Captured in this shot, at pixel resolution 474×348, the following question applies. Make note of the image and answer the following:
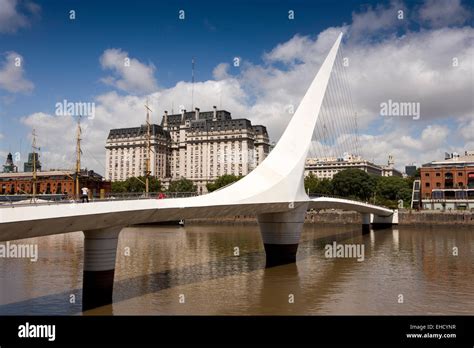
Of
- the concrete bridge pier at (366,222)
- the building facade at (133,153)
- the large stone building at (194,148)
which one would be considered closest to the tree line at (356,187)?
the concrete bridge pier at (366,222)

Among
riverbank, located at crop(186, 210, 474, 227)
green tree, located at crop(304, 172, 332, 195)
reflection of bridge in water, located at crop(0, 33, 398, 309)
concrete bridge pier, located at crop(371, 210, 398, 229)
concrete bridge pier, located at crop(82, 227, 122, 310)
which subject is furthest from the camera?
green tree, located at crop(304, 172, 332, 195)

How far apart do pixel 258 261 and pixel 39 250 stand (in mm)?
14459

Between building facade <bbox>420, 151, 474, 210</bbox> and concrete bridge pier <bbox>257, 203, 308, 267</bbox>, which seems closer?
concrete bridge pier <bbox>257, 203, 308, 267</bbox>

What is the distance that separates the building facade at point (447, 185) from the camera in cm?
6600

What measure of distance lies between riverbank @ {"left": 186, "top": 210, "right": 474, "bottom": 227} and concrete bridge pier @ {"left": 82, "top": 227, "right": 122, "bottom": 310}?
164 feet

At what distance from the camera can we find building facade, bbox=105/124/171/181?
119875mm

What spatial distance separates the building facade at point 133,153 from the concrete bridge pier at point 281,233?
308 feet

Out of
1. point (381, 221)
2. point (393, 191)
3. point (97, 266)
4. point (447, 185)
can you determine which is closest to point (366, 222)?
point (381, 221)

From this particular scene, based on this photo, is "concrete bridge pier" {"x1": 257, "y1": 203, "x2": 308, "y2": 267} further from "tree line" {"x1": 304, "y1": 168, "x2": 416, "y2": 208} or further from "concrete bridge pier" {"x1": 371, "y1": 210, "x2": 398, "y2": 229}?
"tree line" {"x1": 304, "y1": 168, "x2": 416, "y2": 208}

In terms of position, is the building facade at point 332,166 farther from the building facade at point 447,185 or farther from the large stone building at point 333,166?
the building facade at point 447,185

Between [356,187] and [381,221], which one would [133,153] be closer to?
[356,187]

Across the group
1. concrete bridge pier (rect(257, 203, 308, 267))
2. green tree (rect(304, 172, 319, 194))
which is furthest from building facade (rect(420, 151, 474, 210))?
concrete bridge pier (rect(257, 203, 308, 267))

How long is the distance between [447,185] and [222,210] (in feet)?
190
